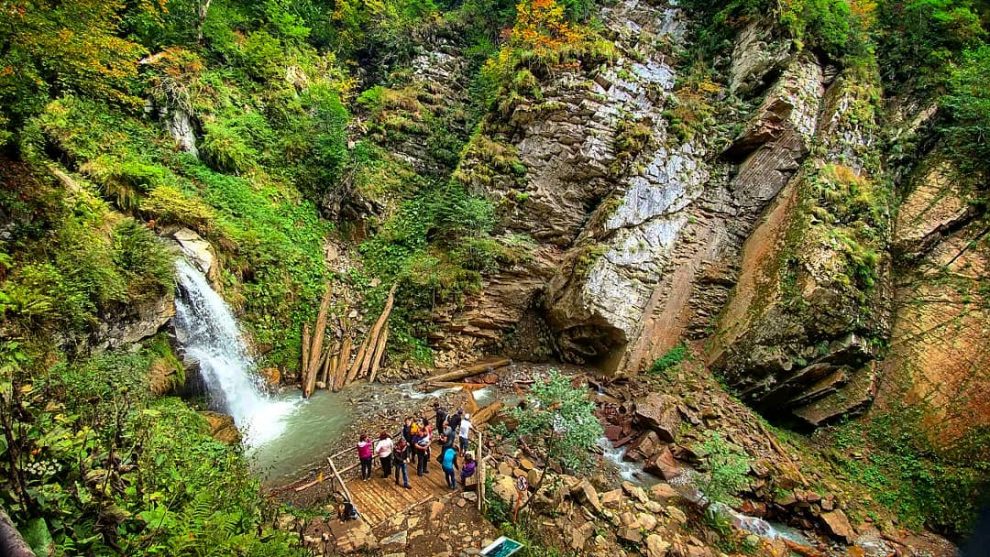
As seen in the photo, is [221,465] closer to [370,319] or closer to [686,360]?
[370,319]

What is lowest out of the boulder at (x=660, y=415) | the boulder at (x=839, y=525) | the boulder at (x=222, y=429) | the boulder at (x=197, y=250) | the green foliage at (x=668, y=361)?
the boulder at (x=222, y=429)

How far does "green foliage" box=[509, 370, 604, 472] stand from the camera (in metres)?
8.49

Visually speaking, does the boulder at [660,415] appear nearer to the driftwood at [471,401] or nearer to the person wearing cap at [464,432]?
the driftwood at [471,401]

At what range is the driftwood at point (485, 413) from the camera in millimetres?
10977

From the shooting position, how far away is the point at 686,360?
43.9ft

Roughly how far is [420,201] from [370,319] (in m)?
5.96

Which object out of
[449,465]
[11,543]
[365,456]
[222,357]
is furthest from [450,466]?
[222,357]

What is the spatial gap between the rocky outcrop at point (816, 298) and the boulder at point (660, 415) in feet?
8.36

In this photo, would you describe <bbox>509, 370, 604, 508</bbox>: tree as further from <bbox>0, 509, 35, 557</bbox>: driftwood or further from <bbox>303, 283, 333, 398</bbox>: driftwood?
<bbox>0, 509, 35, 557</bbox>: driftwood

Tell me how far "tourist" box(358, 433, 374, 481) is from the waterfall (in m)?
3.16

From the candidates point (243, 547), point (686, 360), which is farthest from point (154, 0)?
point (686, 360)

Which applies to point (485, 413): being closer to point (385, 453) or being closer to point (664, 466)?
point (385, 453)

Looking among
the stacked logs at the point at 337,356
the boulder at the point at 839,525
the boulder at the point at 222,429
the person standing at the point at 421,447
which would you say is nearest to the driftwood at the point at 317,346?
the stacked logs at the point at 337,356

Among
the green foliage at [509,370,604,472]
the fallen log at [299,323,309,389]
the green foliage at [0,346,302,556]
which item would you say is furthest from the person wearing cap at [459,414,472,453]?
the fallen log at [299,323,309,389]
